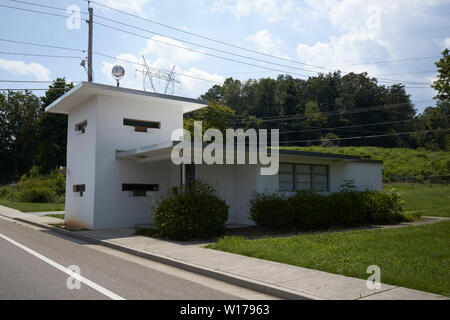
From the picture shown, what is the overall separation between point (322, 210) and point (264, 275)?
816 centimetres

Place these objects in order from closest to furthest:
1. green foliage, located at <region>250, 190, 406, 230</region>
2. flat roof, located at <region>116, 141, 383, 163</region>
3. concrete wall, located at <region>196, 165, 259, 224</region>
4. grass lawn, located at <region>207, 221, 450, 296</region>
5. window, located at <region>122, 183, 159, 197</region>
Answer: grass lawn, located at <region>207, 221, 450, 296</region> → flat roof, located at <region>116, 141, 383, 163</region> → green foliage, located at <region>250, 190, 406, 230</region> → window, located at <region>122, 183, 159, 197</region> → concrete wall, located at <region>196, 165, 259, 224</region>

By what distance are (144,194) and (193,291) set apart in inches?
423

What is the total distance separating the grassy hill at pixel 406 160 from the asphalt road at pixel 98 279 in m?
36.9

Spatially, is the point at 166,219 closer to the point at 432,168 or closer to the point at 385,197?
the point at 385,197

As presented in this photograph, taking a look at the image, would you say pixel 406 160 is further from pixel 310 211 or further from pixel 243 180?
pixel 310 211

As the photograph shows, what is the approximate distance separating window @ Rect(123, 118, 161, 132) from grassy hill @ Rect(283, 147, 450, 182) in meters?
30.1

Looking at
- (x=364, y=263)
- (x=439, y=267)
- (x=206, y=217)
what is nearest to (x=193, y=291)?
(x=364, y=263)

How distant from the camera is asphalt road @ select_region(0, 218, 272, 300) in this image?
6.01m

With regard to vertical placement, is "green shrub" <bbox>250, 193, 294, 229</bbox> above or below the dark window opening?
below

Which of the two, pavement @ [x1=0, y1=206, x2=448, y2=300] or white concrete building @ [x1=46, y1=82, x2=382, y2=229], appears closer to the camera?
pavement @ [x1=0, y1=206, x2=448, y2=300]

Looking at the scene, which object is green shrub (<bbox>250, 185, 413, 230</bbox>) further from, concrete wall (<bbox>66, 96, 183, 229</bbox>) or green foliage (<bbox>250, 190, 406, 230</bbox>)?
concrete wall (<bbox>66, 96, 183, 229</bbox>)

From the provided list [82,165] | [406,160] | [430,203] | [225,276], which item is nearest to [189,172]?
[82,165]

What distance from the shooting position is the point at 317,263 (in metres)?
7.94

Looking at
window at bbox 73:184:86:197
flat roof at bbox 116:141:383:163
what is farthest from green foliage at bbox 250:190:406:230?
window at bbox 73:184:86:197
